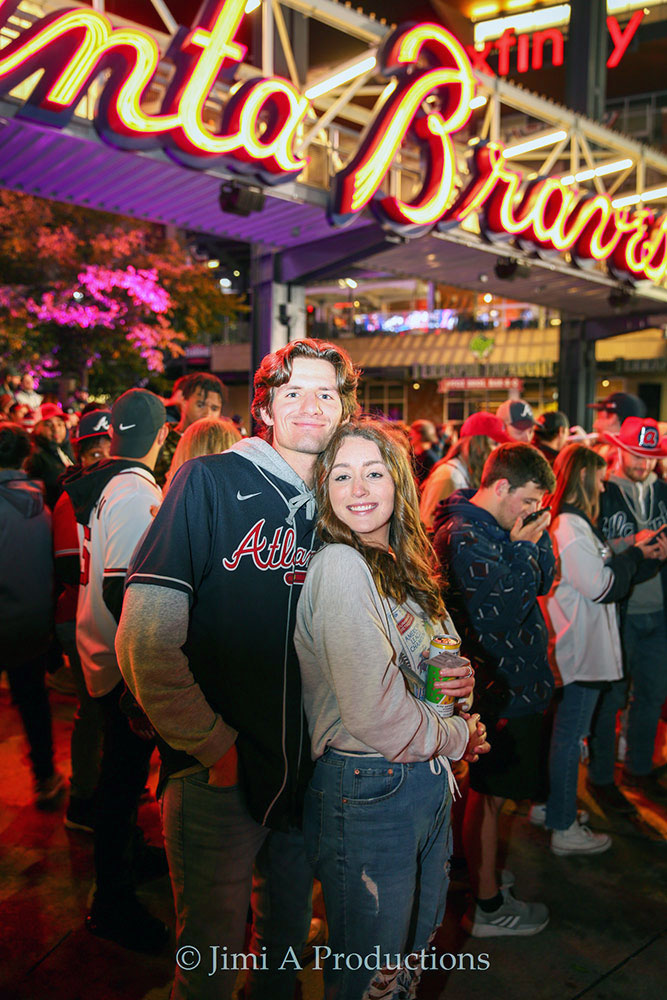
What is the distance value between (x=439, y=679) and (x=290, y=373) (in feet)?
3.33

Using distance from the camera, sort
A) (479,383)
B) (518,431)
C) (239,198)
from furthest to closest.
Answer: (479,383), (239,198), (518,431)

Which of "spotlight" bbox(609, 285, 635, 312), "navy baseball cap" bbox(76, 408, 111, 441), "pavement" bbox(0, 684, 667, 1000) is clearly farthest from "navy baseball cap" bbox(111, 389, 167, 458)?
"spotlight" bbox(609, 285, 635, 312)

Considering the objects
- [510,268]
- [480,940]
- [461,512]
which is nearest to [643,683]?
[480,940]

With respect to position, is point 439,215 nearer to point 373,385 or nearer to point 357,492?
point 357,492

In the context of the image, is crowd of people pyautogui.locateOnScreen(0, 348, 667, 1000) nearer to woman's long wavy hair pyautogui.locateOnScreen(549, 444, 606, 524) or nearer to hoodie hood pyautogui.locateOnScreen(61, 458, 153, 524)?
hoodie hood pyautogui.locateOnScreen(61, 458, 153, 524)

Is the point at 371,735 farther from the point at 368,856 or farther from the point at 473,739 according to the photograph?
the point at 473,739

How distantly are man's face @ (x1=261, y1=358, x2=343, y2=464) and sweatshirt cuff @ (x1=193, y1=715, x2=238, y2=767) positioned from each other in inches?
31.0

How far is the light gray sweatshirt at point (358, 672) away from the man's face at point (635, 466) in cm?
295

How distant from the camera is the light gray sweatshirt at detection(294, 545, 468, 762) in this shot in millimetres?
1729

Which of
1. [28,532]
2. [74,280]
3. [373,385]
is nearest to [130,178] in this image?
[28,532]

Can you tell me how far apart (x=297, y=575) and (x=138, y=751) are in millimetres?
1351

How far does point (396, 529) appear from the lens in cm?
213

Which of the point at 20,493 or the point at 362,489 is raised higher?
the point at 362,489

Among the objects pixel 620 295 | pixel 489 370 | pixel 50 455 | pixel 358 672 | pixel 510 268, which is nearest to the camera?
pixel 358 672
